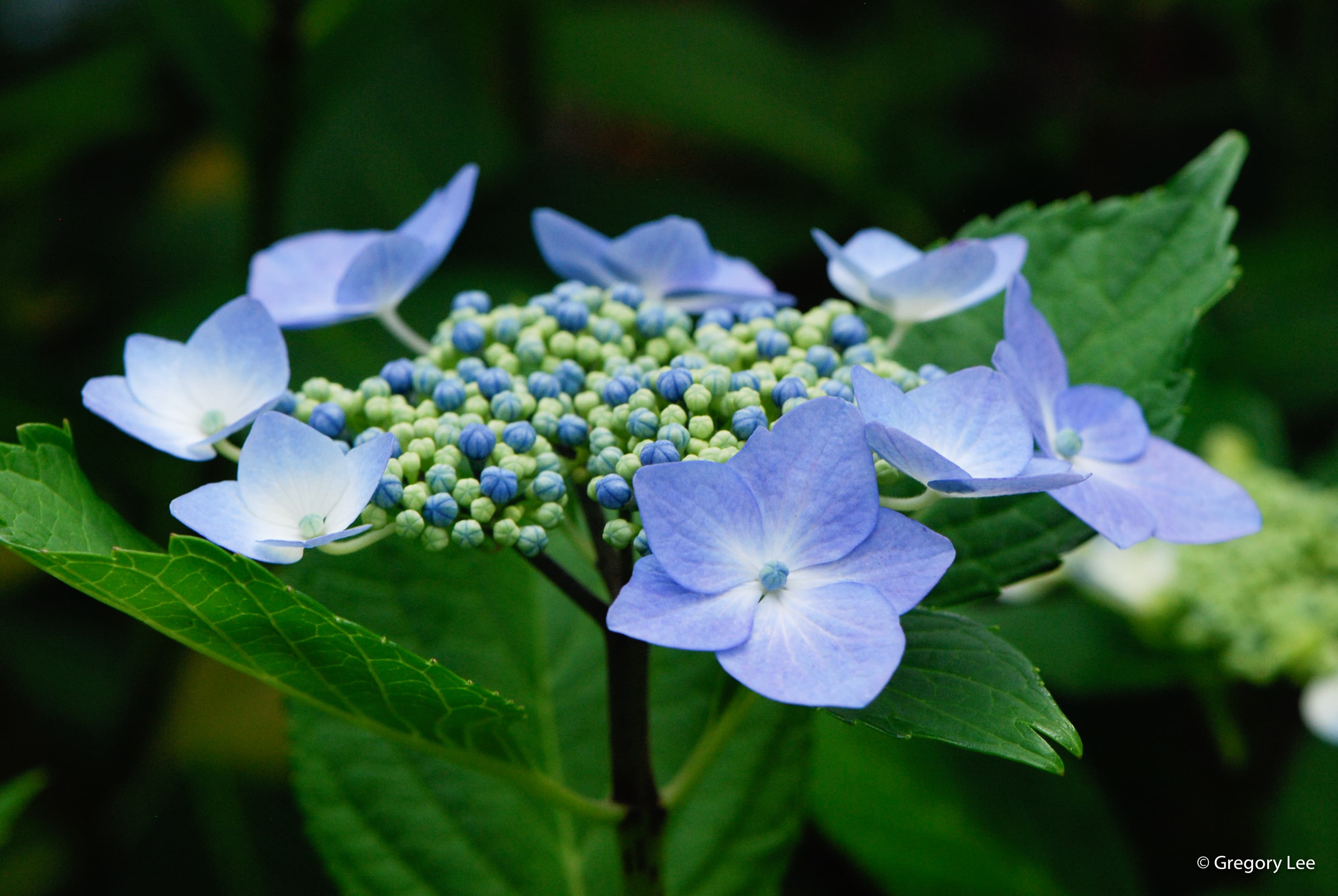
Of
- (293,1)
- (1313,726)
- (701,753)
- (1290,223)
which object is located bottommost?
(1313,726)

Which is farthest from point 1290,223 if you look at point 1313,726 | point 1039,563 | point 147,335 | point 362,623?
point 147,335

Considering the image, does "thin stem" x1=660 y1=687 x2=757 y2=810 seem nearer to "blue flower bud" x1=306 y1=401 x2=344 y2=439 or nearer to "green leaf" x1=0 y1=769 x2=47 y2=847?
"blue flower bud" x1=306 y1=401 x2=344 y2=439

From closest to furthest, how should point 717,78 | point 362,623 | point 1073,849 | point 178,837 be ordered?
point 362,623 → point 1073,849 → point 178,837 → point 717,78

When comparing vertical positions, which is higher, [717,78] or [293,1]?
[293,1]

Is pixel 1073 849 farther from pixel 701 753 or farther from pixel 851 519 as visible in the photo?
pixel 851 519

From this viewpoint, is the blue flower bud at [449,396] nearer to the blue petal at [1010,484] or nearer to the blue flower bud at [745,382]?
the blue flower bud at [745,382]

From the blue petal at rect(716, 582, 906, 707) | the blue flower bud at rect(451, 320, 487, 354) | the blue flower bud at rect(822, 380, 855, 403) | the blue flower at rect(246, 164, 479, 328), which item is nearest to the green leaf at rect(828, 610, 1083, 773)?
the blue petal at rect(716, 582, 906, 707)

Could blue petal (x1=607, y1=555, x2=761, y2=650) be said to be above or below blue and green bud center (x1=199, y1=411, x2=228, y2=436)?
below
